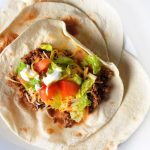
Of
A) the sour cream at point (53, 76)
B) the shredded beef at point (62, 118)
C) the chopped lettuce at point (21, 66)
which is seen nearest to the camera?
the sour cream at point (53, 76)

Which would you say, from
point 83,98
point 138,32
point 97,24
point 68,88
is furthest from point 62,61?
point 138,32

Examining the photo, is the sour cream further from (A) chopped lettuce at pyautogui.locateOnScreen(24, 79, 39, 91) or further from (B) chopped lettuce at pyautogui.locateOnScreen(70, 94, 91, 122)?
(B) chopped lettuce at pyautogui.locateOnScreen(70, 94, 91, 122)

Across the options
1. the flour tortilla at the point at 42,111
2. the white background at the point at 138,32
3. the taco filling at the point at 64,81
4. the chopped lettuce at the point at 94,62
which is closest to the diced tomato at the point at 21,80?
the taco filling at the point at 64,81

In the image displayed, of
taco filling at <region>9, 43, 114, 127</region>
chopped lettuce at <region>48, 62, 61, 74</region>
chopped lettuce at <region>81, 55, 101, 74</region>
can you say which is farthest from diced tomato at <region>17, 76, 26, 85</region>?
chopped lettuce at <region>81, 55, 101, 74</region>

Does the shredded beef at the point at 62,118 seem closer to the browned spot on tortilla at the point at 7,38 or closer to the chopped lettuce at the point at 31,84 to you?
the chopped lettuce at the point at 31,84

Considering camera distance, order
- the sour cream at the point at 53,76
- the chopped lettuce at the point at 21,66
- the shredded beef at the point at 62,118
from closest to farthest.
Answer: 1. the sour cream at the point at 53,76
2. the chopped lettuce at the point at 21,66
3. the shredded beef at the point at 62,118

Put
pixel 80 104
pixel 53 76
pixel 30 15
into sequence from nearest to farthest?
pixel 53 76 < pixel 80 104 < pixel 30 15

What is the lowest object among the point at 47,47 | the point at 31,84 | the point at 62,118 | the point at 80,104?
the point at 62,118

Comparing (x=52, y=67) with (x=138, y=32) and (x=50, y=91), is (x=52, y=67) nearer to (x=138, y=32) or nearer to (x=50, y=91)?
(x=50, y=91)
